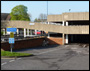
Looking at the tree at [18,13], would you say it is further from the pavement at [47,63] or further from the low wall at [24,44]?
the pavement at [47,63]

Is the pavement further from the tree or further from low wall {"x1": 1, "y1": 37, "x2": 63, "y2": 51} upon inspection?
the tree

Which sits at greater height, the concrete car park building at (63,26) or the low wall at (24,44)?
the concrete car park building at (63,26)

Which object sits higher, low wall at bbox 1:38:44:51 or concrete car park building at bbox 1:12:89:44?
concrete car park building at bbox 1:12:89:44

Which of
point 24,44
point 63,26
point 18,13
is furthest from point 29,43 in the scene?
point 18,13

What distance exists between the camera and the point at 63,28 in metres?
46.7

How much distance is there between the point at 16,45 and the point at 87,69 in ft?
69.2

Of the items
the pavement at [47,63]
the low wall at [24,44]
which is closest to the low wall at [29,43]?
the low wall at [24,44]

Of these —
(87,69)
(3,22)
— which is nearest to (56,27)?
(3,22)

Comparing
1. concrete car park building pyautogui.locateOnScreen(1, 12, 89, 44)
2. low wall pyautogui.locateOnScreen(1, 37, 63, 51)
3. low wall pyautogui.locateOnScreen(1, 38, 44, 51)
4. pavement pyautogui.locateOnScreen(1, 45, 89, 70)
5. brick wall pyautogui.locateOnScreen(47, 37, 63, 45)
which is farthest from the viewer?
brick wall pyautogui.locateOnScreen(47, 37, 63, 45)

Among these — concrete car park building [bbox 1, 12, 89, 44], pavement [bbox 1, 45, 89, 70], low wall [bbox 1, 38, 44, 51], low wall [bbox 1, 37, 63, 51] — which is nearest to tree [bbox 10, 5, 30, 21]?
concrete car park building [bbox 1, 12, 89, 44]

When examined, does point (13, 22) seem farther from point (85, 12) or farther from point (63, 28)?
point (85, 12)

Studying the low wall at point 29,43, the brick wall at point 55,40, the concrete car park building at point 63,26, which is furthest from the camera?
the brick wall at point 55,40

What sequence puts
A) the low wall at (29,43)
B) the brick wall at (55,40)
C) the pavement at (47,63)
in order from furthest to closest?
the brick wall at (55,40) → the low wall at (29,43) → the pavement at (47,63)

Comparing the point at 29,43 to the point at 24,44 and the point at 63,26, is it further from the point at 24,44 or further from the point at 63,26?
the point at 63,26
